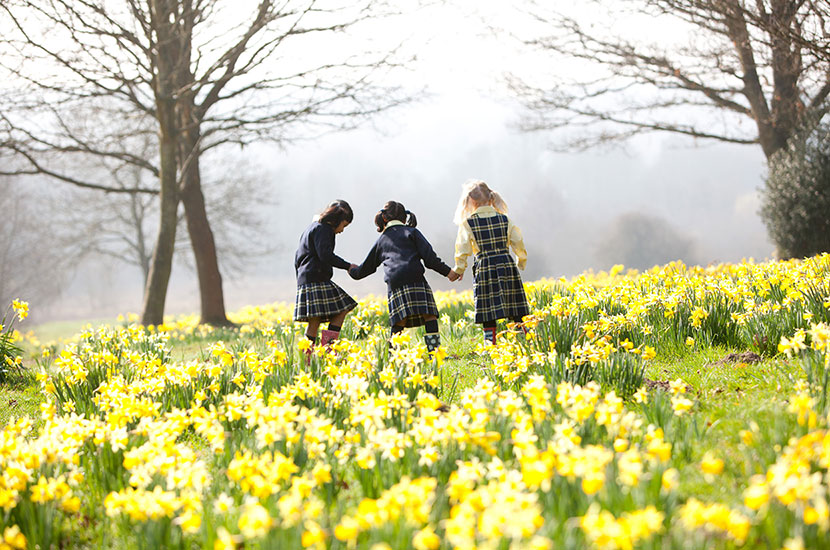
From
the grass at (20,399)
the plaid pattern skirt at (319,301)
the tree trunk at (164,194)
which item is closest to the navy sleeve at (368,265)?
the plaid pattern skirt at (319,301)

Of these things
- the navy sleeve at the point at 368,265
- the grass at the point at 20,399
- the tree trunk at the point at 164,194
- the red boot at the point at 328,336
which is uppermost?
the tree trunk at the point at 164,194

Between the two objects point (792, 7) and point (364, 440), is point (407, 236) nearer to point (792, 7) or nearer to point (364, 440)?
point (364, 440)

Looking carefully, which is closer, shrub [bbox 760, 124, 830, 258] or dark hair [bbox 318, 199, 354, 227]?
dark hair [bbox 318, 199, 354, 227]

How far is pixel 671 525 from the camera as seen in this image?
81.9 inches

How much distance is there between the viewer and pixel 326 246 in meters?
5.54

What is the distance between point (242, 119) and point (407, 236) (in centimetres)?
655

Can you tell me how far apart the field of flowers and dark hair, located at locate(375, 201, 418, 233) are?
4.47ft

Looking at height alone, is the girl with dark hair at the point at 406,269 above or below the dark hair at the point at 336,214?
below

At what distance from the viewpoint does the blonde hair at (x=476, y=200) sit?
18.5 feet

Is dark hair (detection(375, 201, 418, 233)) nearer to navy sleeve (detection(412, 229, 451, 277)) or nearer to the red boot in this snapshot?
navy sleeve (detection(412, 229, 451, 277))

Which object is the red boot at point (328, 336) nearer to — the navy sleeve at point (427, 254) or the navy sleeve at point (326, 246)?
the navy sleeve at point (326, 246)

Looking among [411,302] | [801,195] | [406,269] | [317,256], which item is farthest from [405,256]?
[801,195]

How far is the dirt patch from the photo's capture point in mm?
4145

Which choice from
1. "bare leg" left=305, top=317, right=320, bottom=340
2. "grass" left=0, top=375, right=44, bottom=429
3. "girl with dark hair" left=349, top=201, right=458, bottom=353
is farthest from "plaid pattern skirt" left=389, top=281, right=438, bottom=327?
"grass" left=0, top=375, right=44, bottom=429
